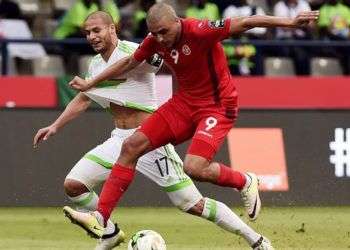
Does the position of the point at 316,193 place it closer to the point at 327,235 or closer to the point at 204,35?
the point at 327,235

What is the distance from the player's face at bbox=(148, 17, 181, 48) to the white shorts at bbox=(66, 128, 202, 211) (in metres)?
1.16

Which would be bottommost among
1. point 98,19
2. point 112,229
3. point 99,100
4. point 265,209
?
point 265,209

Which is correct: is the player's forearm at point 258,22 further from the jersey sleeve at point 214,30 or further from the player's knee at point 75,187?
the player's knee at point 75,187

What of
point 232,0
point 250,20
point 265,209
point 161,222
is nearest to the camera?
point 250,20

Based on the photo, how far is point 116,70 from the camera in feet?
38.8

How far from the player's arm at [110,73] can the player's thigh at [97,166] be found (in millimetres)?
595

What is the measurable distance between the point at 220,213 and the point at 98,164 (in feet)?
4.11

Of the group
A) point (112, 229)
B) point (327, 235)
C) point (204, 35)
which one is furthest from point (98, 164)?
point (327, 235)

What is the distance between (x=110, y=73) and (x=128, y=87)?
1.17 ft

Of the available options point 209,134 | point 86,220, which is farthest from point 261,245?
point 86,220

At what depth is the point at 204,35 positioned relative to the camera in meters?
11.1

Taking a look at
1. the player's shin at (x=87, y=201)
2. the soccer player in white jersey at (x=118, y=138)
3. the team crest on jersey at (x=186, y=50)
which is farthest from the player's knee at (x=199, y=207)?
the team crest on jersey at (x=186, y=50)

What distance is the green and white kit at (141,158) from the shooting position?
11.8 meters

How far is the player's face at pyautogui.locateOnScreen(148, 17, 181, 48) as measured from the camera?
11.1 m
